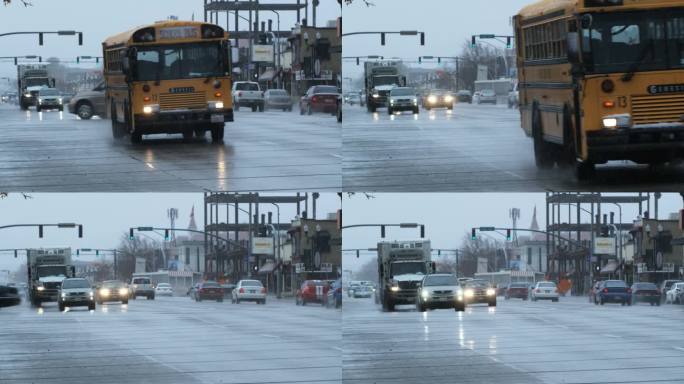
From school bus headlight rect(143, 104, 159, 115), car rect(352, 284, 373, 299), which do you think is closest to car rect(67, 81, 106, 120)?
school bus headlight rect(143, 104, 159, 115)

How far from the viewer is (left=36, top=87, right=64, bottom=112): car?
1802 centimetres

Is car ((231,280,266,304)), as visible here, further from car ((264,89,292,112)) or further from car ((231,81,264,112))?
car ((264,89,292,112))

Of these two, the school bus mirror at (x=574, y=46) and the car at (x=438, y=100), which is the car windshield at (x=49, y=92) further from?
the school bus mirror at (x=574, y=46)

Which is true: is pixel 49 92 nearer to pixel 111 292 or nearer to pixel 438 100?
pixel 111 292

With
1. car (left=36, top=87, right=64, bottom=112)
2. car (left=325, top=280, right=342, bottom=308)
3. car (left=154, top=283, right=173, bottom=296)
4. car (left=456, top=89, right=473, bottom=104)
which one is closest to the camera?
car (left=36, top=87, right=64, bottom=112)

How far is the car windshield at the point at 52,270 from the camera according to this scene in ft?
63.0

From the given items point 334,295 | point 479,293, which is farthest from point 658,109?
Result: point 334,295

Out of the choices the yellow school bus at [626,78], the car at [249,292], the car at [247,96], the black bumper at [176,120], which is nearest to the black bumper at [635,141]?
the yellow school bus at [626,78]

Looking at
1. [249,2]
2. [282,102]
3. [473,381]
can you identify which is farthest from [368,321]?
[249,2]

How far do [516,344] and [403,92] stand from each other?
155 inches

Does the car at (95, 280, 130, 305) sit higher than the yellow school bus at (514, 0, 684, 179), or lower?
lower

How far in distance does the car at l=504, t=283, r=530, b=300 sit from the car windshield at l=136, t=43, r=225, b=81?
4815mm

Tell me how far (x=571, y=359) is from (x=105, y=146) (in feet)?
21.4

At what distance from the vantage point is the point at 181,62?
1859 cm
